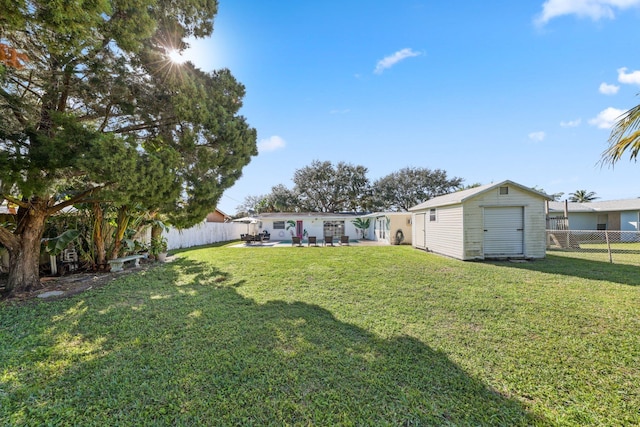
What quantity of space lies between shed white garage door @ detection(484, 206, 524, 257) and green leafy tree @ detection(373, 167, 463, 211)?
926 inches

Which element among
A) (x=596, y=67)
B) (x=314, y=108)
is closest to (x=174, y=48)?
(x=314, y=108)

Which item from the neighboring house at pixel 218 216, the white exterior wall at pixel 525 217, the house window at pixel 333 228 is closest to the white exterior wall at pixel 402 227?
the house window at pixel 333 228

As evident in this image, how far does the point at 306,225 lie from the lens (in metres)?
23.4

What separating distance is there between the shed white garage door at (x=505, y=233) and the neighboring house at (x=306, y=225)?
1389 cm

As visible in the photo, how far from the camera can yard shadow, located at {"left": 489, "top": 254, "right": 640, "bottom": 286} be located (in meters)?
6.86

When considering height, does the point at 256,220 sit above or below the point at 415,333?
above

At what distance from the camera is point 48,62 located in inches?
199

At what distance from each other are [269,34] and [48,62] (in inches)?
247

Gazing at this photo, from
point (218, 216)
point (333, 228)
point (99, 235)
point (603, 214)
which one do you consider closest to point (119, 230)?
point (99, 235)

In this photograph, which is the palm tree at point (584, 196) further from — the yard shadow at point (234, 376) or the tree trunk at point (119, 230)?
the tree trunk at point (119, 230)

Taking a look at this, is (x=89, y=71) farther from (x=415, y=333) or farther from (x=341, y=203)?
(x=341, y=203)

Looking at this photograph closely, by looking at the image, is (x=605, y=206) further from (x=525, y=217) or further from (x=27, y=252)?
(x=27, y=252)

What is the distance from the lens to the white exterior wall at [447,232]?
33.9 feet

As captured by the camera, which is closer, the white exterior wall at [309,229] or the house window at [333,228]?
the white exterior wall at [309,229]
